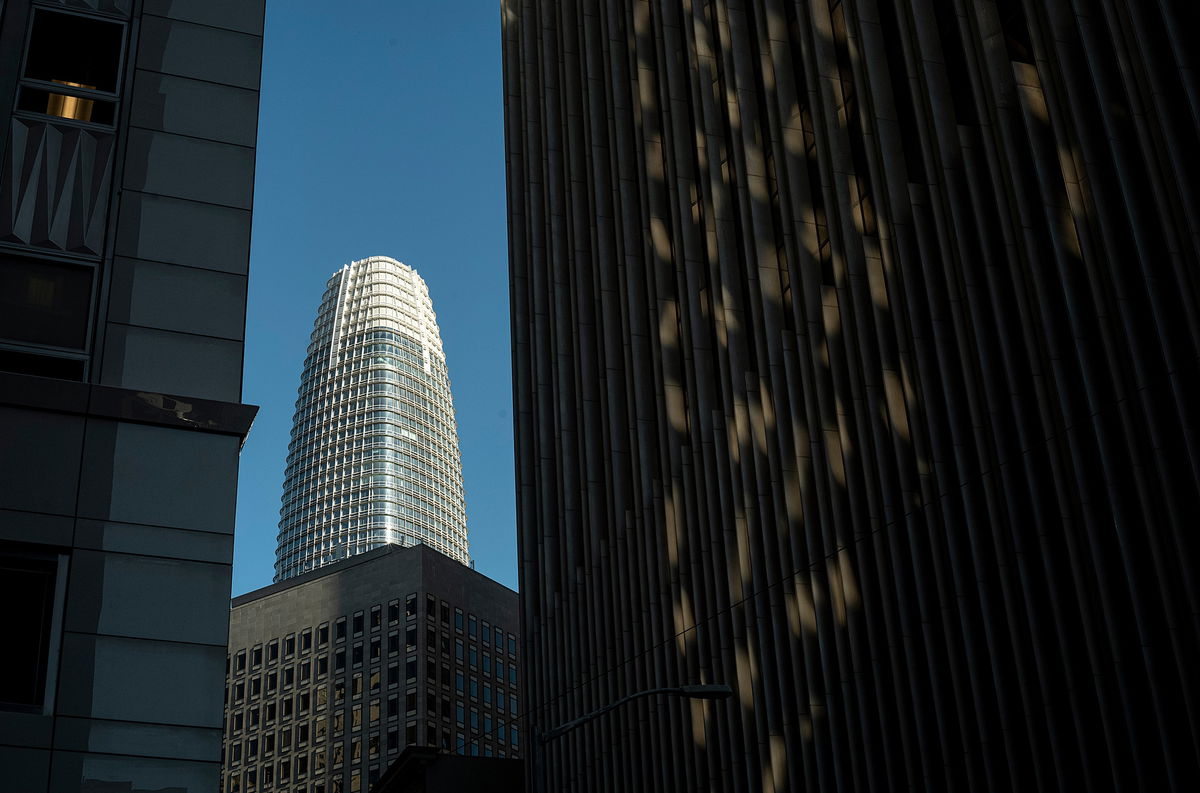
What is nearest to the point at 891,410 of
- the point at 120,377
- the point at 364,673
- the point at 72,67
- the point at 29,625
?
the point at 120,377

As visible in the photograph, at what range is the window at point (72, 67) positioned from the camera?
910 inches

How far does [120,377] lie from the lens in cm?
2086

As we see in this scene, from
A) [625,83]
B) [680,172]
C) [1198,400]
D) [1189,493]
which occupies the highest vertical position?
[625,83]

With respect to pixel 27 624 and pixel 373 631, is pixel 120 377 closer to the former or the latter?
pixel 27 624

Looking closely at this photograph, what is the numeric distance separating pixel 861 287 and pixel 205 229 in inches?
694

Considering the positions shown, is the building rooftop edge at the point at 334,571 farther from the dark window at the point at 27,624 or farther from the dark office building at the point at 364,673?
the dark window at the point at 27,624

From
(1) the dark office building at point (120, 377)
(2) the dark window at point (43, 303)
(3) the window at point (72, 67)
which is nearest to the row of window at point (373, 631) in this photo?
(3) the window at point (72, 67)

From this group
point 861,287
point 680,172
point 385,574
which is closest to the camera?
point 861,287

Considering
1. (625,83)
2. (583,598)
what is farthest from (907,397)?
(625,83)

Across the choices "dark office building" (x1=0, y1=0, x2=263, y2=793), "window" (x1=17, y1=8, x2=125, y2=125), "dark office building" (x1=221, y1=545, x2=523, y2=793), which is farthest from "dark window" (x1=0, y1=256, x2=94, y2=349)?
"dark office building" (x1=221, y1=545, x2=523, y2=793)

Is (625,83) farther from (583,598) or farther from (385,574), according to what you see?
(385,574)

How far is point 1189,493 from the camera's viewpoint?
23.6 m

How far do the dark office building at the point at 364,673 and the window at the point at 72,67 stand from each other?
134007 millimetres

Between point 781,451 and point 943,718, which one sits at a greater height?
point 781,451
